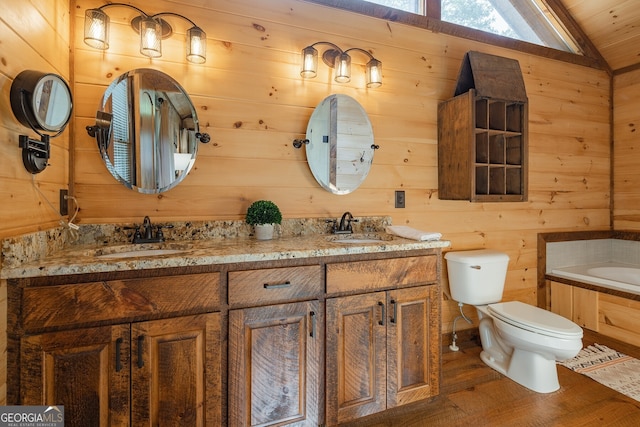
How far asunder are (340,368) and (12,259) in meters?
1.35

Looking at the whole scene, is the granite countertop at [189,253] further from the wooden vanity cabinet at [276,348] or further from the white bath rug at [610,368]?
the white bath rug at [610,368]

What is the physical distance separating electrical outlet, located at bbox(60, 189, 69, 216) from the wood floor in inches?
68.7

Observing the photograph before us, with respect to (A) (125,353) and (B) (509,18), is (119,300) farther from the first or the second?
(B) (509,18)

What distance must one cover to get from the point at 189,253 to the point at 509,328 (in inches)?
73.8

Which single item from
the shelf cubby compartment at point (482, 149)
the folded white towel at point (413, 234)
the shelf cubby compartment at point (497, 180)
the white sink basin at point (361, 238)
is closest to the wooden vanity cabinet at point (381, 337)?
the folded white towel at point (413, 234)

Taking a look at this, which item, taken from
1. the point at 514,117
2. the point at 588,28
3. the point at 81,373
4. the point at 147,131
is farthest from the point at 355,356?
the point at 588,28

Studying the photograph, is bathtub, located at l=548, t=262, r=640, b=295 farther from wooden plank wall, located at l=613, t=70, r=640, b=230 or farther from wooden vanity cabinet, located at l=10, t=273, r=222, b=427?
wooden vanity cabinet, located at l=10, t=273, r=222, b=427

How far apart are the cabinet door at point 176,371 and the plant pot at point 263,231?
533 millimetres

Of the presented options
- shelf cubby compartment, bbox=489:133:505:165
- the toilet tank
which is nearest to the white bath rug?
the toilet tank

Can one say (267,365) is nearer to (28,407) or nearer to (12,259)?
(28,407)

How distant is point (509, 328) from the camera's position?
1969 millimetres

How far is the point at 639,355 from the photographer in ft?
7.46

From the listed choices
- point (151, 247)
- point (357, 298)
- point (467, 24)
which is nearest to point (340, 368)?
point (357, 298)

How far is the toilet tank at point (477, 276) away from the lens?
223 cm
